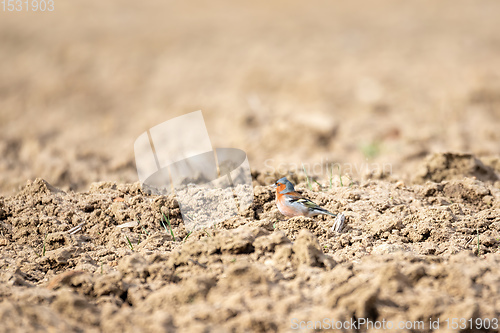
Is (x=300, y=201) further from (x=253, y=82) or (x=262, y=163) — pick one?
(x=253, y=82)

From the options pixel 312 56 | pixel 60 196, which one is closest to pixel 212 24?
pixel 312 56

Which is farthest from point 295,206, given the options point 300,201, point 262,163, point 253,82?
point 253,82

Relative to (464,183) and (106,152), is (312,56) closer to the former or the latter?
(106,152)

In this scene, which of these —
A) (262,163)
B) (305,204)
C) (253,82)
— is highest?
(253,82)

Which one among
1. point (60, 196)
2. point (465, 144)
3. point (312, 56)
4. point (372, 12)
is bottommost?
point (465, 144)

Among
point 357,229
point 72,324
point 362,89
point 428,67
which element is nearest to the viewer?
point 72,324

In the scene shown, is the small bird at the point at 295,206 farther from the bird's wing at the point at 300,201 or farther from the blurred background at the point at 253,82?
the blurred background at the point at 253,82

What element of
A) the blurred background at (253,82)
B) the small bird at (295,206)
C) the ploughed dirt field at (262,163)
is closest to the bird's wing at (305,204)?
the small bird at (295,206)
